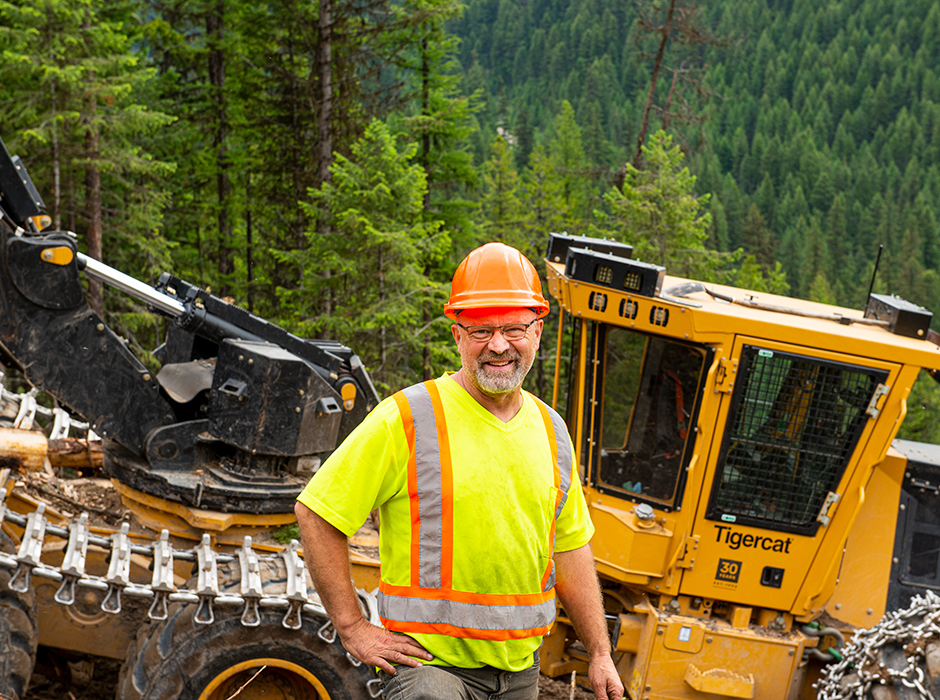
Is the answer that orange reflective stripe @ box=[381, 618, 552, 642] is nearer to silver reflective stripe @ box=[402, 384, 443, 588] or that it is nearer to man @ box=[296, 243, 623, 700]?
man @ box=[296, 243, 623, 700]

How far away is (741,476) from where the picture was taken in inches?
207

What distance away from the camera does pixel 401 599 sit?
8.75ft

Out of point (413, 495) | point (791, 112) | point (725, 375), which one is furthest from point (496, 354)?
point (791, 112)

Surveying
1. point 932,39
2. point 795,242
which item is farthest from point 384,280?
point 932,39

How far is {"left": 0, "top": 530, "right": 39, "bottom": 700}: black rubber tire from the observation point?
476 cm

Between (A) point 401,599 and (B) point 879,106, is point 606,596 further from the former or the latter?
(B) point 879,106

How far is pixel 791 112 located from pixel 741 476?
111 meters

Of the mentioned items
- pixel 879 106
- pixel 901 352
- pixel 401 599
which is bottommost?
pixel 401 599

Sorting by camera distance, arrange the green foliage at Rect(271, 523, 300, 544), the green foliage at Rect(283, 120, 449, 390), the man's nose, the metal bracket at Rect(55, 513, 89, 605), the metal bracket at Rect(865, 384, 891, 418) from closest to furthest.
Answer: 1. the man's nose
2. the metal bracket at Rect(55, 513, 89, 605)
3. the metal bracket at Rect(865, 384, 891, 418)
4. the green foliage at Rect(271, 523, 300, 544)
5. the green foliage at Rect(283, 120, 449, 390)

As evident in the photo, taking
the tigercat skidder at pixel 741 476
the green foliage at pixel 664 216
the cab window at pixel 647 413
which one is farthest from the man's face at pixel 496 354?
the green foliage at pixel 664 216

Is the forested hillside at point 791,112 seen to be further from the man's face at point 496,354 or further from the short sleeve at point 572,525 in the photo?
the man's face at point 496,354

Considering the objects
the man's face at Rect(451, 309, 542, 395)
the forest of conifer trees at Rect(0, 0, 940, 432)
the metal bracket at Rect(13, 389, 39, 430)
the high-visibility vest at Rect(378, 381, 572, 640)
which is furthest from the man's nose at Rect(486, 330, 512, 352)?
the forest of conifer trees at Rect(0, 0, 940, 432)

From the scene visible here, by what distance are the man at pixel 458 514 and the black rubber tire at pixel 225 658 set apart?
8.01ft

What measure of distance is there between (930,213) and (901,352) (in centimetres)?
8395
